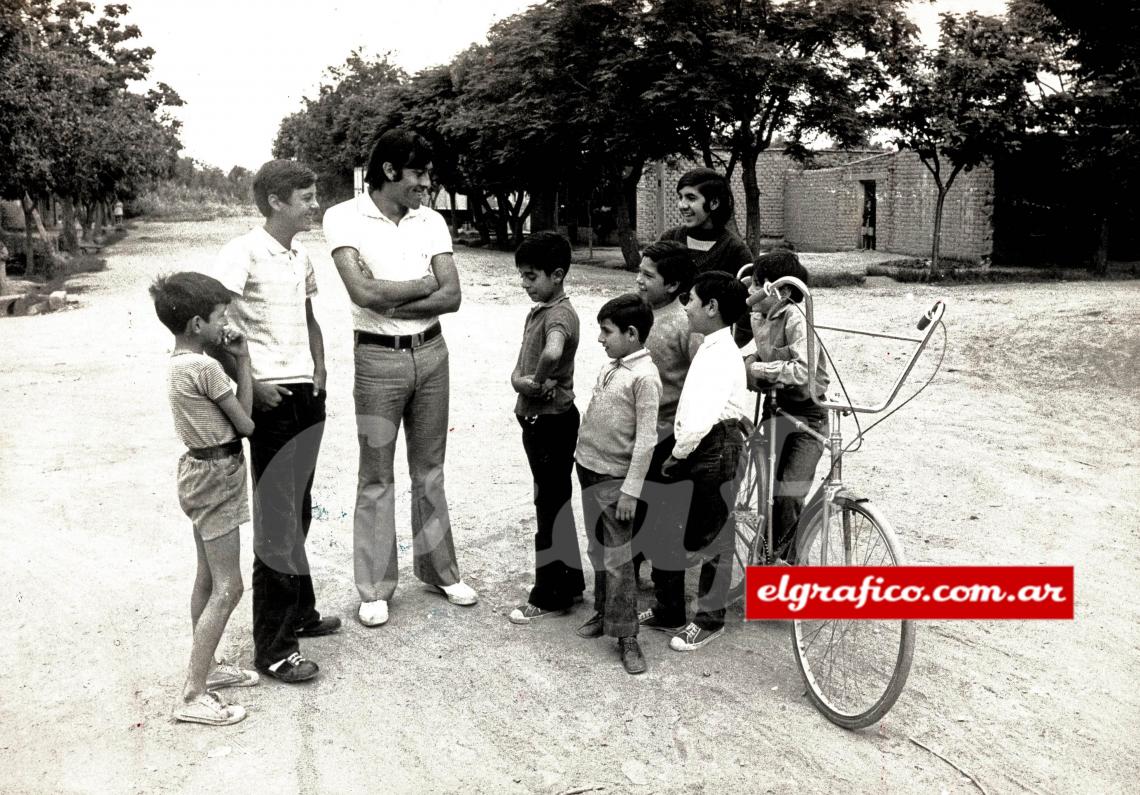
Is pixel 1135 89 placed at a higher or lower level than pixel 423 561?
higher

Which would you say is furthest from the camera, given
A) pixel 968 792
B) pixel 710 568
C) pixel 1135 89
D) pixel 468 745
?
pixel 1135 89

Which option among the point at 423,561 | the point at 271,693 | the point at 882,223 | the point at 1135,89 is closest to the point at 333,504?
the point at 423,561

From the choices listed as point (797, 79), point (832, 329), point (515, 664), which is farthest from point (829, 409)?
point (797, 79)

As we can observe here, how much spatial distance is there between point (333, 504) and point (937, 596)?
132 inches

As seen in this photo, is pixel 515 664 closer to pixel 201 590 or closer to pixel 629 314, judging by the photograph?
pixel 201 590

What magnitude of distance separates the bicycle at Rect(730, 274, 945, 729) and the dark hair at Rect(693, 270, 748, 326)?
0.14 m

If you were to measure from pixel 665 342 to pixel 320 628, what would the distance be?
1.73 metres

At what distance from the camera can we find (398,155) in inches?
156

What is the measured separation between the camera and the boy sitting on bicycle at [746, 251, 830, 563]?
3.97m

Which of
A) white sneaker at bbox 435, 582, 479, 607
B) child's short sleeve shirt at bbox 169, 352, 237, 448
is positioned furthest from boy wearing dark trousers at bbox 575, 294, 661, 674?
child's short sleeve shirt at bbox 169, 352, 237, 448

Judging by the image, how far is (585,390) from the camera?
900cm

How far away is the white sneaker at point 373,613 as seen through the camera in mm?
4086

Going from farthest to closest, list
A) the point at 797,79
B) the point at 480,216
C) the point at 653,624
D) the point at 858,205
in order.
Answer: the point at 480,216 < the point at 858,205 < the point at 797,79 < the point at 653,624

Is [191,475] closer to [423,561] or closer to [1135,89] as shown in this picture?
[423,561]
